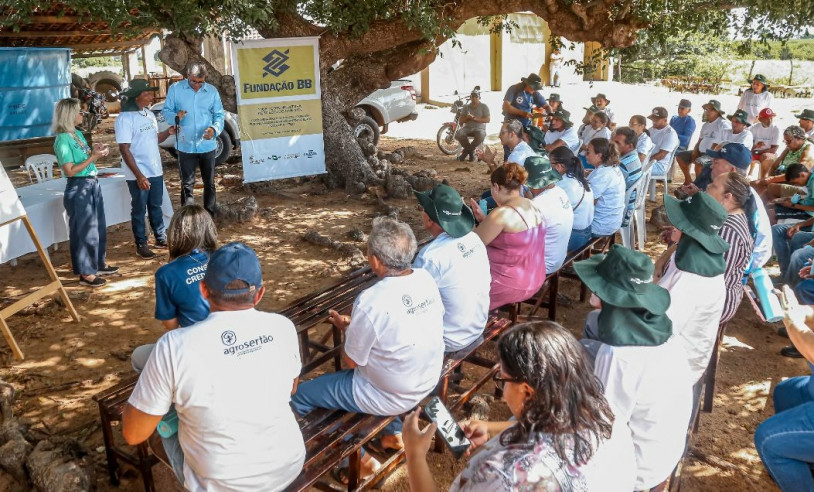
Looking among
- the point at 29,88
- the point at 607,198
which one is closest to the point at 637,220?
the point at 607,198

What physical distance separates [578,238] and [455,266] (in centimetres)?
260

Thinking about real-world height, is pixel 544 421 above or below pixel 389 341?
above

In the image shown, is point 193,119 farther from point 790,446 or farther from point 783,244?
point 790,446

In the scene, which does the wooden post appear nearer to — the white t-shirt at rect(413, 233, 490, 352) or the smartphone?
the white t-shirt at rect(413, 233, 490, 352)

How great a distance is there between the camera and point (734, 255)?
390 centimetres

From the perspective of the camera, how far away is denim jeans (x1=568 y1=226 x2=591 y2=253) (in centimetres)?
579

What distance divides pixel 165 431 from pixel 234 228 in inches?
211

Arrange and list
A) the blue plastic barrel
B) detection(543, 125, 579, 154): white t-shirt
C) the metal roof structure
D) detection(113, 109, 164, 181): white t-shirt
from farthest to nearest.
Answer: the metal roof structure, the blue plastic barrel, detection(543, 125, 579, 154): white t-shirt, detection(113, 109, 164, 181): white t-shirt

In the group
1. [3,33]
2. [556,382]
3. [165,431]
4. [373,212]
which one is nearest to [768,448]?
[556,382]

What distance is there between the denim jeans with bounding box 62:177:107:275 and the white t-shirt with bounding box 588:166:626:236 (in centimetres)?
464

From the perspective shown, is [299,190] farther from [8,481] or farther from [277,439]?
[277,439]

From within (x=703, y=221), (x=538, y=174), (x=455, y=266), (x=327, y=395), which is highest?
(x=538, y=174)

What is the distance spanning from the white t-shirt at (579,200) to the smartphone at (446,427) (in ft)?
11.8

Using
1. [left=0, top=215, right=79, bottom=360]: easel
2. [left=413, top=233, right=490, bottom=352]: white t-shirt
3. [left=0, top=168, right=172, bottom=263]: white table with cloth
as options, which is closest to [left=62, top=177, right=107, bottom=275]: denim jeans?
[left=0, top=168, right=172, bottom=263]: white table with cloth
